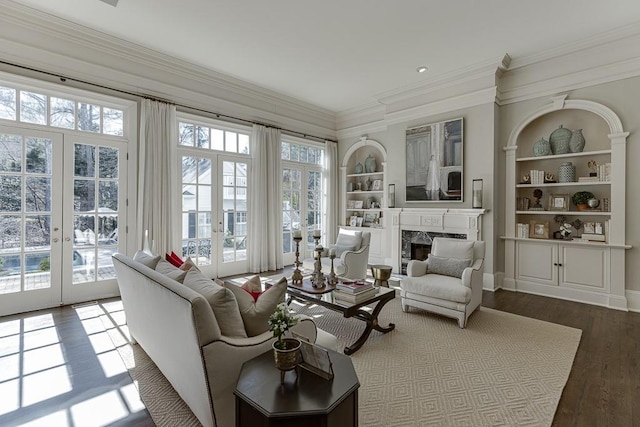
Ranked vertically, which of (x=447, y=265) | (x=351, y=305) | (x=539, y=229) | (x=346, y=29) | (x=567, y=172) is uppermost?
(x=346, y=29)

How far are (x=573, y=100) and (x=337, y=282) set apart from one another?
4.26m

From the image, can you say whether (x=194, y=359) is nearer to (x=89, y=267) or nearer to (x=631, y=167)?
(x=89, y=267)

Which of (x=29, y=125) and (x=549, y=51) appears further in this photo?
(x=549, y=51)

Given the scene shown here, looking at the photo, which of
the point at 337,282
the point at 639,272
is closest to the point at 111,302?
the point at 337,282

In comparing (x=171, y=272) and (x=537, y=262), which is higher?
(x=171, y=272)

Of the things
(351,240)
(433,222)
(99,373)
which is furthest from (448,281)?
(99,373)

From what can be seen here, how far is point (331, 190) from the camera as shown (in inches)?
288

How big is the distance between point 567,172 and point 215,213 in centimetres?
550

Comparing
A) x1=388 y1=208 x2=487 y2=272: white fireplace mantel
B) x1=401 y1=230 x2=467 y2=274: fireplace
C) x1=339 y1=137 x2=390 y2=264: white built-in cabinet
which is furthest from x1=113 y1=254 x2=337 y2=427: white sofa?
x1=339 y1=137 x2=390 y2=264: white built-in cabinet

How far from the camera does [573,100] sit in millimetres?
4414

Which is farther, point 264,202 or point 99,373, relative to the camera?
point 264,202

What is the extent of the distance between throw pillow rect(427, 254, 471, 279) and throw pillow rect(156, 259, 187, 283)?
118 inches

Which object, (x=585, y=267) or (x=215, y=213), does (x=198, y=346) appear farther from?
(x=585, y=267)

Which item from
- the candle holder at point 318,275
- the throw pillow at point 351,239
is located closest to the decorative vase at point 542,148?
the throw pillow at point 351,239
